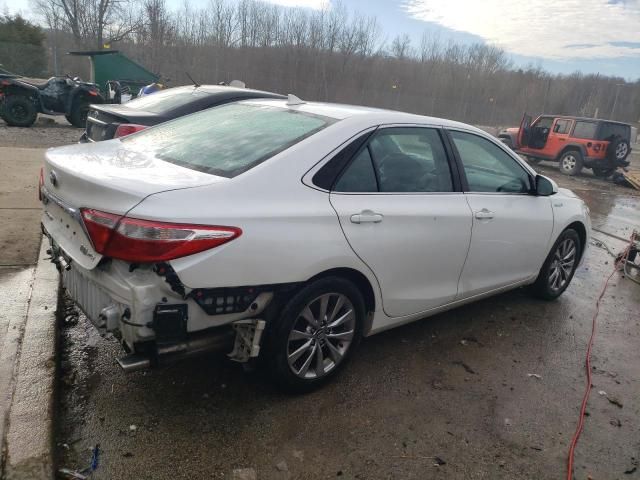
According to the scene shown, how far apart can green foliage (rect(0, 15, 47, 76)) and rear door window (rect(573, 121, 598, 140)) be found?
29.6m

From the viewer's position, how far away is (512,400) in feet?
10.7

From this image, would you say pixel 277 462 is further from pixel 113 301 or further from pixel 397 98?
pixel 397 98

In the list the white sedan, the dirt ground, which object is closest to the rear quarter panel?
the white sedan

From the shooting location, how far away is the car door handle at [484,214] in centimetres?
366

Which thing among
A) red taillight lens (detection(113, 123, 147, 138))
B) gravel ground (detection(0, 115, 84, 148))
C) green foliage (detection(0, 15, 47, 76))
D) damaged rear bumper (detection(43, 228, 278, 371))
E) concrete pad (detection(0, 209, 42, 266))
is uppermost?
green foliage (detection(0, 15, 47, 76))

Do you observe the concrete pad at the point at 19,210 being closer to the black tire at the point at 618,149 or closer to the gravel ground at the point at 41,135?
the gravel ground at the point at 41,135

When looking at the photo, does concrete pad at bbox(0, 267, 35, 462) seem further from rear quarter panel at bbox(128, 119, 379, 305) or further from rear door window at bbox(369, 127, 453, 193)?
rear door window at bbox(369, 127, 453, 193)

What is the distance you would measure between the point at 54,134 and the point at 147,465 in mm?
13207

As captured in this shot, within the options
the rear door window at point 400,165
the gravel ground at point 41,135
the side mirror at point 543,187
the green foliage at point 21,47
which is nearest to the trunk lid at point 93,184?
the rear door window at point 400,165

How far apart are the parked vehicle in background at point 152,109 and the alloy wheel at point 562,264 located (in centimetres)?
420

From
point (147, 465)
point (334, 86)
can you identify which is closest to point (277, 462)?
point (147, 465)

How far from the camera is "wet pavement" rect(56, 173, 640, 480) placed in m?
2.54

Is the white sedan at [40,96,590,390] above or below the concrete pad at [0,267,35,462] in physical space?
above

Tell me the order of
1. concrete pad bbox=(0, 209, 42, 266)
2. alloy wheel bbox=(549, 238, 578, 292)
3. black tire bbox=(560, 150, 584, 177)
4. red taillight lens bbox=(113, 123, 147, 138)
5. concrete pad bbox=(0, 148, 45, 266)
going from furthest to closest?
1. black tire bbox=(560, 150, 584, 177)
2. red taillight lens bbox=(113, 123, 147, 138)
3. alloy wheel bbox=(549, 238, 578, 292)
4. concrete pad bbox=(0, 148, 45, 266)
5. concrete pad bbox=(0, 209, 42, 266)
